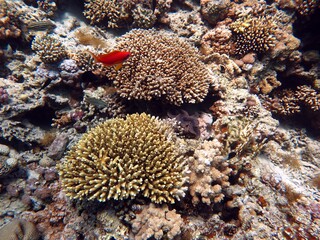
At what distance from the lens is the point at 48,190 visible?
15.5 feet

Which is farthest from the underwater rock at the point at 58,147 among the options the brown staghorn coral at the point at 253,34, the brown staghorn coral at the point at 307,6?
the brown staghorn coral at the point at 307,6

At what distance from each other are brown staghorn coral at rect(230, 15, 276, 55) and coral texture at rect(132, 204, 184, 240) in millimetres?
5028

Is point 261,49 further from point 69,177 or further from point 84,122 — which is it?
point 69,177

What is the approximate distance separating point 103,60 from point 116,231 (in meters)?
2.88

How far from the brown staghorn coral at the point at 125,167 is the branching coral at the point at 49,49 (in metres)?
2.57

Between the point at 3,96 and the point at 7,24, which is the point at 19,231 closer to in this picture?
the point at 3,96

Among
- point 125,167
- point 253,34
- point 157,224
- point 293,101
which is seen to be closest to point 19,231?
point 125,167

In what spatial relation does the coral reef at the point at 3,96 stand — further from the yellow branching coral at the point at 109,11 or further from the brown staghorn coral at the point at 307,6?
the brown staghorn coral at the point at 307,6

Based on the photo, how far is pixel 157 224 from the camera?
3314 millimetres

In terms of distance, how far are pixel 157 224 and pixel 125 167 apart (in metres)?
1.04

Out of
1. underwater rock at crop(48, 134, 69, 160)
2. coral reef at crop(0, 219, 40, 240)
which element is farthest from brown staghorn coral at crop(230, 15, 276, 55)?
coral reef at crop(0, 219, 40, 240)

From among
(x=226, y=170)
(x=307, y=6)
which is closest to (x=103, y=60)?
(x=226, y=170)

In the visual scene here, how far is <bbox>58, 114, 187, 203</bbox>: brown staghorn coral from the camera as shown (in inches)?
135

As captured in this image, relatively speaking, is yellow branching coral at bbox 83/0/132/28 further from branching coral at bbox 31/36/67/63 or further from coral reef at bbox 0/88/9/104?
coral reef at bbox 0/88/9/104
